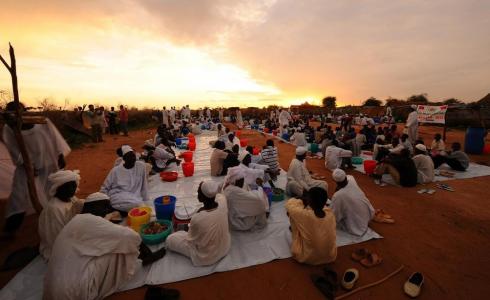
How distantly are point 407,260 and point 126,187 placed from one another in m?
4.54

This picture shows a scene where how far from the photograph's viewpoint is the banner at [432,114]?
11526 millimetres

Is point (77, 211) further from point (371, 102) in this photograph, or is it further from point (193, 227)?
point (371, 102)

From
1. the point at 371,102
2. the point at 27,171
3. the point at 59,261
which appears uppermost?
the point at 371,102

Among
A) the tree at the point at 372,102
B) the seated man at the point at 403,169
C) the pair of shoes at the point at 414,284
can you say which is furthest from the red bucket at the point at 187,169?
the tree at the point at 372,102

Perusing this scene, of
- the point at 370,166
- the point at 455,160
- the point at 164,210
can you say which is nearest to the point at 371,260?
the point at 164,210

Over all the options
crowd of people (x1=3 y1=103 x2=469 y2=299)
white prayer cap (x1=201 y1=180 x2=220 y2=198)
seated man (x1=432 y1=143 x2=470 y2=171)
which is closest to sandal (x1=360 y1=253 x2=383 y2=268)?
crowd of people (x1=3 y1=103 x2=469 y2=299)

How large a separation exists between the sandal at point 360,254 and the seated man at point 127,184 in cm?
352

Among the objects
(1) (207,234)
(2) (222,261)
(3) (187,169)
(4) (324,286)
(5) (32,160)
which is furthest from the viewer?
(3) (187,169)

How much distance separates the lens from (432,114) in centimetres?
1206

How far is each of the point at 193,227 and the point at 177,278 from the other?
607 millimetres

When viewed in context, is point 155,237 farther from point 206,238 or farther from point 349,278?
point 349,278

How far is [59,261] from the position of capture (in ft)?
7.80

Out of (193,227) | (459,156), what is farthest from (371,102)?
(193,227)

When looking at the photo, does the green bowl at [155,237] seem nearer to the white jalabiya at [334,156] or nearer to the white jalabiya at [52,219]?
the white jalabiya at [52,219]
